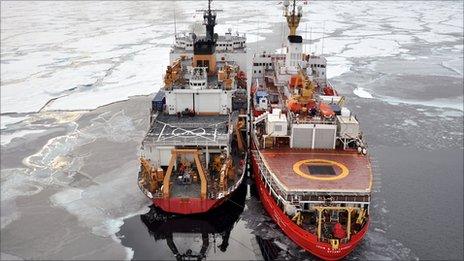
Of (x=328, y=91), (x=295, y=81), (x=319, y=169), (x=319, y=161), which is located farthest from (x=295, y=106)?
(x=328, y=91)

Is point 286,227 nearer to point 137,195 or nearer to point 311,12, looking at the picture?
point 137,195

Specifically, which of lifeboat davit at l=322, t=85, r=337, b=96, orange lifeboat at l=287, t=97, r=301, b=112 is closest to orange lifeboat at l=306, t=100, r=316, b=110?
orange lifeboat at l=287, t=97, r=301, b=112

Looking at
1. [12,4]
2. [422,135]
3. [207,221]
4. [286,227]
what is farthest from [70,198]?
[12,4]

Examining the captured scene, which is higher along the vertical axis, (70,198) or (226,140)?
(226,140)

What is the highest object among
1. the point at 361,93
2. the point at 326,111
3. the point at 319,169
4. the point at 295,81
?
the point at 295,81

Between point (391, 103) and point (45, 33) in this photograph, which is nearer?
point (391, 103)

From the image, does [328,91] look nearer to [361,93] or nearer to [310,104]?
[310,104]

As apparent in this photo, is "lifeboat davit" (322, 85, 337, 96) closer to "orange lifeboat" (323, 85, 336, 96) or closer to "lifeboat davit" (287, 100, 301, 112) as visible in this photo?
"orange lifeboat" (323, 85, 336, 96)

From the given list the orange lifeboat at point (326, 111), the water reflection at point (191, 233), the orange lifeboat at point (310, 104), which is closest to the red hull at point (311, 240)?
the water reflection at point (191, 233)
